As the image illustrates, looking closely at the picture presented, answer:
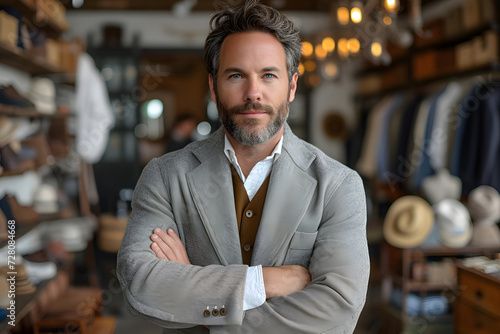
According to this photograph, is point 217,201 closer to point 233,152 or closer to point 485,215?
point 233,152

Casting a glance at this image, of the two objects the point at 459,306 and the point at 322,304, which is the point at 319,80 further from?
the point at 322,304

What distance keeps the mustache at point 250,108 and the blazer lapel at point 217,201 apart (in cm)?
17

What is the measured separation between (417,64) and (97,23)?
3.59 metres

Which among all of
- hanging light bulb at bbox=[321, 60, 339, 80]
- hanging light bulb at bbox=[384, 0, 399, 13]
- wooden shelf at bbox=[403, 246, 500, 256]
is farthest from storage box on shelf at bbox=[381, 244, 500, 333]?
hanging light bulb at bbox=[321, 60, 339, 80]

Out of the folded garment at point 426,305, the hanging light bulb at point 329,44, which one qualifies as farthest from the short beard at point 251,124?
the hanging light bulb at point 329,44

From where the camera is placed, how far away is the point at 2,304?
1.83 m

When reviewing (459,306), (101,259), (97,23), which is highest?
(97,23)

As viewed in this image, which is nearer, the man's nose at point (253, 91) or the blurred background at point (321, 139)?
the man's nose at point (253, 91)

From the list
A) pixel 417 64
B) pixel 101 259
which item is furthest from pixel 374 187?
pixel 101 259

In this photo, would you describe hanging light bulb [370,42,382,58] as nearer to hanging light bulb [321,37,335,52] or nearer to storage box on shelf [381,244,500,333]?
hanging light bulb [321,37,335,52]

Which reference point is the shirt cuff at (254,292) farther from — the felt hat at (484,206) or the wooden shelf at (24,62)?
the felt hat at (484,206)

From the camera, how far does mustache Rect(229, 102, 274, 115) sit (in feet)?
3.66

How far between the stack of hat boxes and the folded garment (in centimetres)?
178

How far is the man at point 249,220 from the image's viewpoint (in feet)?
3.56
